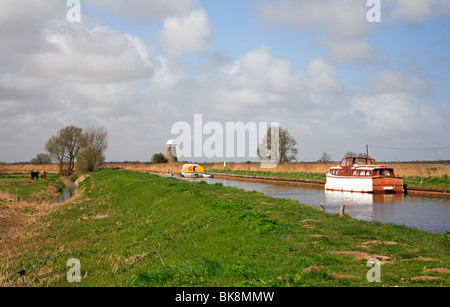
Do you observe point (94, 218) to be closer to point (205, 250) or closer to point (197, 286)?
point (205, 250)

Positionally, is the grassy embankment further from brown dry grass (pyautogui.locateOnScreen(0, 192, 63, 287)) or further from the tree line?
the tree line

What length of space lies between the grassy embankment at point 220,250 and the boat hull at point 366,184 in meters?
21.4

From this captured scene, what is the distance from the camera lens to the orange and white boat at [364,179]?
39.6m

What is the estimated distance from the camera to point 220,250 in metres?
11.9

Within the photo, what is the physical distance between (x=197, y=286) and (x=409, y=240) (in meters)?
8.63

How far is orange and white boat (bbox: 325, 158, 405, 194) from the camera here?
3962 cm

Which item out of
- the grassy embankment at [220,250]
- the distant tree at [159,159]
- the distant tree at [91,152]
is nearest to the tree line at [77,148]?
the distant tree at [91,152]

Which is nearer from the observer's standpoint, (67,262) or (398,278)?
(398,278)

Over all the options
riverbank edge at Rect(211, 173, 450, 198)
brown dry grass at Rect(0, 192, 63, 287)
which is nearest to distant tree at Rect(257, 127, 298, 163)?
riverbank edge at Rect(211, 173, 450, 198)

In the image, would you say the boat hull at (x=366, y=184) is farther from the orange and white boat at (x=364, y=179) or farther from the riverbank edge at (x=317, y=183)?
the riverbank edge at (x=317, y=183)

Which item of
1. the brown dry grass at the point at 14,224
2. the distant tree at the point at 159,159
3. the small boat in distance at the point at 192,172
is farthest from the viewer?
the distant tree at the point at 159,159

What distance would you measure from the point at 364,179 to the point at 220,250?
1316 inches
